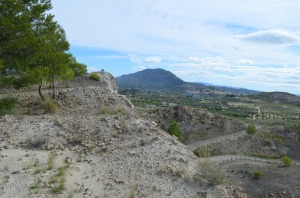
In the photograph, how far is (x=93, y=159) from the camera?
11.7 metres

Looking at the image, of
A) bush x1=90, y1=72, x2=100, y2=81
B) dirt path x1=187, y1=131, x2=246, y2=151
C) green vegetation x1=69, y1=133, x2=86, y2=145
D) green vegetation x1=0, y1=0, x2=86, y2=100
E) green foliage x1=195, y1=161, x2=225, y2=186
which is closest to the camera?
green foliage x1=195, y1=161, x2=225, y2=186

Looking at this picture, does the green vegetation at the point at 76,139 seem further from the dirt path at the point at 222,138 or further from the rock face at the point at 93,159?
the dirt path at the point at 222,138

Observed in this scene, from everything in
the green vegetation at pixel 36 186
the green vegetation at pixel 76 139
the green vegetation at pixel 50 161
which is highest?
the green vegetation at pixel 76 139

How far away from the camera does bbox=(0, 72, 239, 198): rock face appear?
32.1ft

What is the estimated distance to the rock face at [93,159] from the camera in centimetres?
977

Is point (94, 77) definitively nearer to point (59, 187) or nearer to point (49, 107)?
point (49, 107)

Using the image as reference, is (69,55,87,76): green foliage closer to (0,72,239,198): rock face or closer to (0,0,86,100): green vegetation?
(0,0,86,100): green vegetation

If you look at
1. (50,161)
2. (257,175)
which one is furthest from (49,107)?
(257,175)

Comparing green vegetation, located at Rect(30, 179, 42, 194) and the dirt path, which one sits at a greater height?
green vegetation, located at Rect(30, 179, 42, 194)

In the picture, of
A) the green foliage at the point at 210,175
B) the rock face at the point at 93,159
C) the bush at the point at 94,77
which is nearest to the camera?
the rock face at the point at 93,159

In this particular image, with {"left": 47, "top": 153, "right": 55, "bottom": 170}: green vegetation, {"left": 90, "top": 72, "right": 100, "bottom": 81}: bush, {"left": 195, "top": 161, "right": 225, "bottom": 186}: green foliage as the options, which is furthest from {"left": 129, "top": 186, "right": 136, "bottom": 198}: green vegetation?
{"left": 90, "top": 72, "right": 100, "bottom": 81}: bush

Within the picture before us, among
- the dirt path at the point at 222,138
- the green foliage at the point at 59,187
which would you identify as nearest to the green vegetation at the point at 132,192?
the green foliage at the point at 59,187

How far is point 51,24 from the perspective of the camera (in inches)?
779

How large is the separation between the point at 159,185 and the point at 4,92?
60.8 ft
